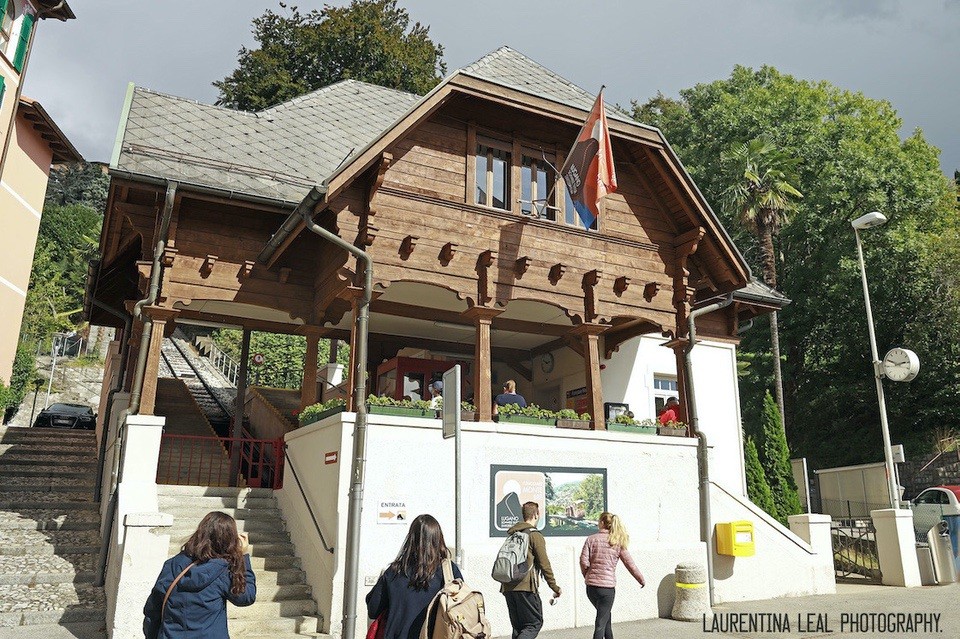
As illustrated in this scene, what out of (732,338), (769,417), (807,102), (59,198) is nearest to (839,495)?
(769,417)

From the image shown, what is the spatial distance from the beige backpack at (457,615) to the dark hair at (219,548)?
1.18 m

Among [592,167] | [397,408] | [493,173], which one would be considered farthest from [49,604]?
[592,167]

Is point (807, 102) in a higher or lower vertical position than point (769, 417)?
higher

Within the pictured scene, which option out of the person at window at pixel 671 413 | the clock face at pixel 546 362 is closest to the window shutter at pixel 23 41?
the clock face at pixel 546 362

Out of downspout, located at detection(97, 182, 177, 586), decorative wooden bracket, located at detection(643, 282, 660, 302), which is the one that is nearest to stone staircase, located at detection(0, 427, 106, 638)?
downspout, located at detection(97, 182, 177, 586)

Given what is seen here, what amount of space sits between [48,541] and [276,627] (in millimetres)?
4189

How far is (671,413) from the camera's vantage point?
48.3 feet

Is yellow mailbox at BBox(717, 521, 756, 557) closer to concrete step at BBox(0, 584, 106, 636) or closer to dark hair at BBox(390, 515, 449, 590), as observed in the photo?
concrete step at BBox(0, 584, 106, 636)

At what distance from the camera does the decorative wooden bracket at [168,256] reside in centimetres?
1248

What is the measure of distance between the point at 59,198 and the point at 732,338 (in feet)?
234

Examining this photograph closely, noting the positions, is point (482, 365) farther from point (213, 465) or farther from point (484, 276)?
point (213, 465)

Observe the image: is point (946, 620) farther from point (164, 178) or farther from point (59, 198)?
point (59, 198)

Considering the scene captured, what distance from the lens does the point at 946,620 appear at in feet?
37.7

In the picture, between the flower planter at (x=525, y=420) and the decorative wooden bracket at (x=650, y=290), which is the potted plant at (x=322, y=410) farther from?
the decorative wooden bracket at (x=650, y=290)
